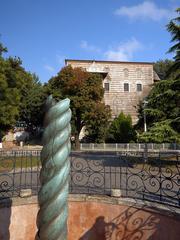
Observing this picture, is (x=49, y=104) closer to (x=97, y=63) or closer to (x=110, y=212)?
(x=110, y=212)

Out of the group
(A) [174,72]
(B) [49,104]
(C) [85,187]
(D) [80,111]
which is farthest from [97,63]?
(B) [49,104]

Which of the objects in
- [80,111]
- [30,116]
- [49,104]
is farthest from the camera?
[30,116]

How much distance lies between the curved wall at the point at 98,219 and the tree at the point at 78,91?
30.7 metres

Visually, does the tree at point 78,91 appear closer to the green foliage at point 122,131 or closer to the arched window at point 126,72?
the green foliage at point 122,131

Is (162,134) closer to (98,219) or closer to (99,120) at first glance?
(98,219)

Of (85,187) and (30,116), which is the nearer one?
(85,187)

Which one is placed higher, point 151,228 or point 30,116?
point 30,116

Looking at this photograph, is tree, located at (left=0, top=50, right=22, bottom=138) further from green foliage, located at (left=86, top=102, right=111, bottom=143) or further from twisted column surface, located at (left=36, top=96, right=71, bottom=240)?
twisted column surface, located at (left=36, top=96, right=71, bottom=240)

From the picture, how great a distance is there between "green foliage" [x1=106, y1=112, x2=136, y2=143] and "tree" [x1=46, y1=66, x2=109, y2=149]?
9.67 ft

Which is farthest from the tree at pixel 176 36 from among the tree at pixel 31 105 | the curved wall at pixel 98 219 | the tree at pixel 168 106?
the tree at pixel 31 105

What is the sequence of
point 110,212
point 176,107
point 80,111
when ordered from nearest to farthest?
point 110,212 < point 176,107 < point 80,111

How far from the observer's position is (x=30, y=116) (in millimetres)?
50375

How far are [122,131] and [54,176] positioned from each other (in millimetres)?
39315

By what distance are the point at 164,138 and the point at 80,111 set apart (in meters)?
24.4
